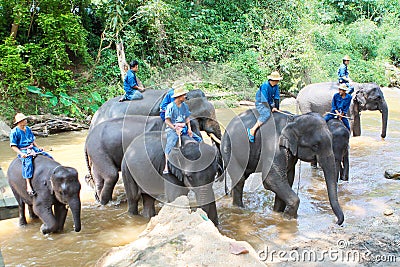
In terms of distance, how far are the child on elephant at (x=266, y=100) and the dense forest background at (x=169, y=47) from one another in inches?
316

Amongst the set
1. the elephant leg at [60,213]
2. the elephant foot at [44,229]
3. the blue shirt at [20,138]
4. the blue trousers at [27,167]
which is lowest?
the elephant foot at [44,229]

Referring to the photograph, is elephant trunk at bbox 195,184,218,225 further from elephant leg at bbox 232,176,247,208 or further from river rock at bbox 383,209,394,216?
river rock at bbox 383,209,394,216

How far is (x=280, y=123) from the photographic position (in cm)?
588

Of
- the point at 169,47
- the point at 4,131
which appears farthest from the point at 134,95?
the point at 169,47

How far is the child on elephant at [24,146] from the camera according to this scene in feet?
17.6

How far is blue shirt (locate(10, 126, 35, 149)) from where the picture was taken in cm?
552

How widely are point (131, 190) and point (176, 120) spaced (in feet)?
4.16

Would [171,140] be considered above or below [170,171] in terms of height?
above

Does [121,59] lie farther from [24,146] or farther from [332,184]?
[332,184]

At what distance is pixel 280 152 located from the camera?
571 centimetres

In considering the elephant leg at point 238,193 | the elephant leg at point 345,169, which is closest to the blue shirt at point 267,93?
the elephant leg at point 238,193

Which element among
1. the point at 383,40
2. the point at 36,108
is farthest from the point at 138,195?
the point at 383,40

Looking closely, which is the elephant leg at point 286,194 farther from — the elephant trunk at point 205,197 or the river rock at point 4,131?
the river rock at point 4,131

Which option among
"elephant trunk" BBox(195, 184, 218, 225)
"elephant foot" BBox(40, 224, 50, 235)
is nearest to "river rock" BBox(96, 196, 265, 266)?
"elephant trunk" BBox(195, 184, 218, 225)
